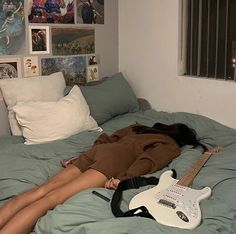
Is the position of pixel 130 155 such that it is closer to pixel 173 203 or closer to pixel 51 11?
pixel 173 203

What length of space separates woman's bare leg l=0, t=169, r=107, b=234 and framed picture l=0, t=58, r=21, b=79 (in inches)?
43.9

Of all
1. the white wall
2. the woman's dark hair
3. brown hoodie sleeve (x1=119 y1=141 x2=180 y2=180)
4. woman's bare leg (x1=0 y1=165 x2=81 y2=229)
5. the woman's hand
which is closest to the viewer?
woman's bare leg (x1=0 y1=165 x2=81 y2=229)

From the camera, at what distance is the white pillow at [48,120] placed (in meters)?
2.14

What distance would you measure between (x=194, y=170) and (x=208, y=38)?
120cm

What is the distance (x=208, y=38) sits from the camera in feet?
8.27

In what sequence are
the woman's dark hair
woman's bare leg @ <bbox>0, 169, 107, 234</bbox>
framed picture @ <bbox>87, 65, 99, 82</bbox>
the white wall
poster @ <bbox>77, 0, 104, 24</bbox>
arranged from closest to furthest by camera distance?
woman's bare leg @ <bbox>0, 169, 107, 234</bbox> → the woman's dark hair → the white wall → poster @ <bbox>77, 0, 104, 24</bbox> → framed picture @ <bbox>87, 65, 99, 82</bbox>

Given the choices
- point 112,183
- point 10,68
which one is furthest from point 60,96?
point 112,183

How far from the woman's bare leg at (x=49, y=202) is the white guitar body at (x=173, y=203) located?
251 mm

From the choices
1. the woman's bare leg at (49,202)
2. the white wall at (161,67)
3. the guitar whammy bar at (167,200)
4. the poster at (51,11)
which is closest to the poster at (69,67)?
the poster at (51,11)

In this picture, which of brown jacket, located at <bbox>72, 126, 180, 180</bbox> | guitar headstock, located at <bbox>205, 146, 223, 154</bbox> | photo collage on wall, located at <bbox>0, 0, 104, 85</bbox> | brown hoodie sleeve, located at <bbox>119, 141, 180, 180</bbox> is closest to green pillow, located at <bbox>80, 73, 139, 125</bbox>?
photo collage on wall, located at <bbox>0, 0, 104, 85</bbox>

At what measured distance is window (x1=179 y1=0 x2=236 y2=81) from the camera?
2.38 m

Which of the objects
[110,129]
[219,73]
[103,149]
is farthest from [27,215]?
[219,73]

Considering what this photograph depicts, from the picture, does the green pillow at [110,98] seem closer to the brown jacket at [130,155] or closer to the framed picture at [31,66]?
the framed picture at [31,66]

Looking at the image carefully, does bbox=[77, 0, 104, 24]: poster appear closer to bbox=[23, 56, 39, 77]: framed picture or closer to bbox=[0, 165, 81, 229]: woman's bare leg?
bbox=[23, 56, 39, 77]: framed picture
